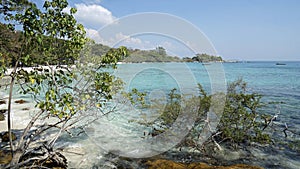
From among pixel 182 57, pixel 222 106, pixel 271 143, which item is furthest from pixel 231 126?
pixel 182 57

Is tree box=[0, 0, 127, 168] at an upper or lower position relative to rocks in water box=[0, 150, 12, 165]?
upper

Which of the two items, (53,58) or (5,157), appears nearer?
(53,58)

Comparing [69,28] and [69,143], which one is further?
[69,143]

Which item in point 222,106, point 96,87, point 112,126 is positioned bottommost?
point 112,126

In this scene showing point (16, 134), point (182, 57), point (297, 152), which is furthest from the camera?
point (16, 134)

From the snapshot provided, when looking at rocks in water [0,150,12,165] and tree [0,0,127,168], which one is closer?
tree [0,0,127,168]

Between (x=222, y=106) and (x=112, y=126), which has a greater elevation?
(x=222, y=106)

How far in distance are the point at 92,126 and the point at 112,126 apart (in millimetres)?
1020

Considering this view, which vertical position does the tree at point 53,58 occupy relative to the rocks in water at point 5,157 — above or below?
above

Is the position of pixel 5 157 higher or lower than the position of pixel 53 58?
lower

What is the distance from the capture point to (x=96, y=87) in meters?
4.31

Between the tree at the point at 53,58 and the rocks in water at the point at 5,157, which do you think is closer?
the tree at the point at 53,58

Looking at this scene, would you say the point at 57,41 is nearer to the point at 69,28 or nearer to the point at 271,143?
the point at 69,28

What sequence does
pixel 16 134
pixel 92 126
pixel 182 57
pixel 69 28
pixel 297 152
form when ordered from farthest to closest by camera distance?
pixel 92 126, pixel 16 134, pixel 297 152, pixel 182 57, pixel 69 28
